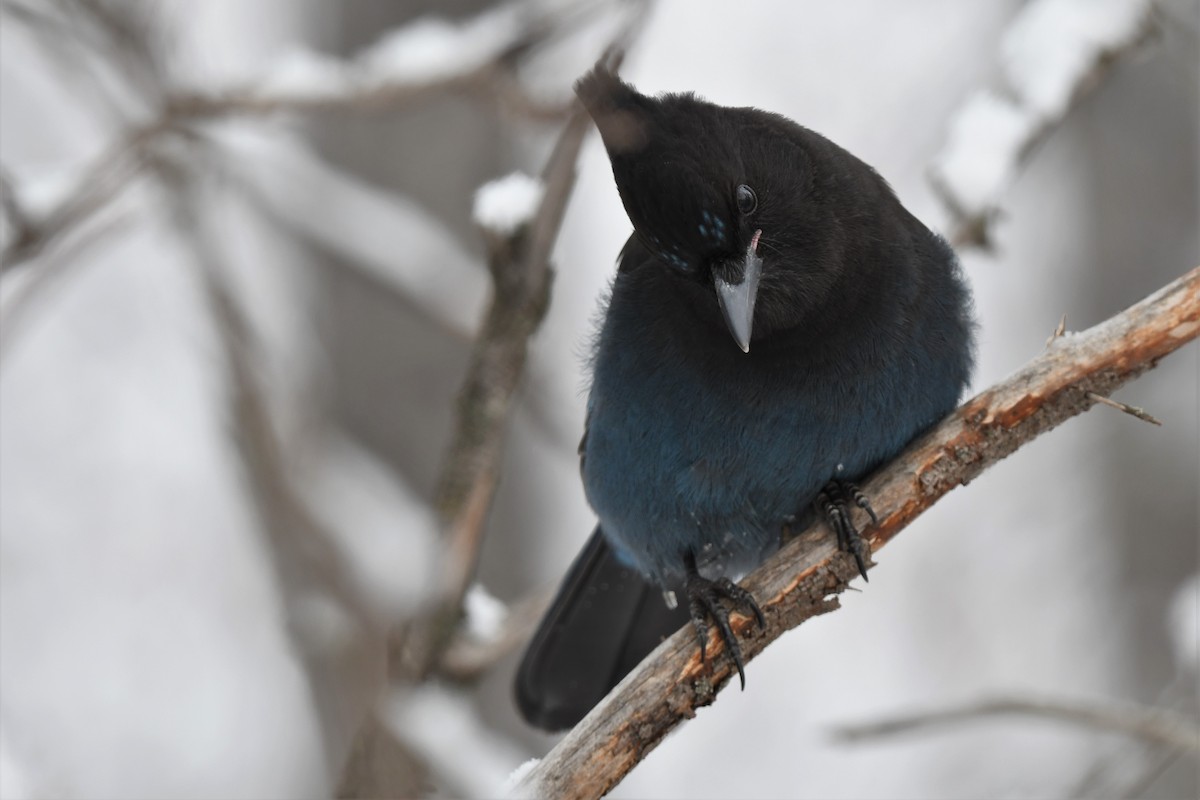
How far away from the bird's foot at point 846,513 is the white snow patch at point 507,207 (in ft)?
3.13

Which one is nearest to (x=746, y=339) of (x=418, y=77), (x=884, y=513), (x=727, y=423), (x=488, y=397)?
(x=727, y=423)

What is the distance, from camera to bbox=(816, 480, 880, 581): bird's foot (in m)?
2.71

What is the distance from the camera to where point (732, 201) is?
2652 mm

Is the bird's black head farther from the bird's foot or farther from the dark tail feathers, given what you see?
the dark tail feathers

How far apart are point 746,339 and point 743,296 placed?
10cm

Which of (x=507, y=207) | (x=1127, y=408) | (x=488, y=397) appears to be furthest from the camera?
(x=488, y=397)

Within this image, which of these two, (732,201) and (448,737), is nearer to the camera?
(732,201)

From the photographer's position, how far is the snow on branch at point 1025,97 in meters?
3.50

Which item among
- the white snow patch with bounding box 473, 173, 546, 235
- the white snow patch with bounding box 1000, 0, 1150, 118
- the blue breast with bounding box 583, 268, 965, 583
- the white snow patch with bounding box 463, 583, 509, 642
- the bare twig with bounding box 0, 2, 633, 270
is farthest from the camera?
the white snow patch with bounding box 1000, 0, 1150, 118

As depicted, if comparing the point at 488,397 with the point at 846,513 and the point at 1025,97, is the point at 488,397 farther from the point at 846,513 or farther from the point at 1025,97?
the point at 1025,97

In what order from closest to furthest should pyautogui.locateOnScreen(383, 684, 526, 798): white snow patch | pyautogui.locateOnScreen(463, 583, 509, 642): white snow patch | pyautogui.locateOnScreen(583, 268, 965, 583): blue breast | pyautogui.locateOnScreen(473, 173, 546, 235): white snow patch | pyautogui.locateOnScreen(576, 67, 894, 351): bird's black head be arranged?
1. pyautogui.locateOnScreen(576, 67, 894, 351): bird's black head
2. pyautogui.locateOnScreen(583, 268, 965, 583): blue breast
3. pyautogui.locateOnScreen(473, 173, 546, 235): white snow patch
4. pyautogui.locateOnScreen(383, 684, 526, 798): white snow patch
5. pyautogui.locateOnScreen(463, 583, 509, 642): white snow patch

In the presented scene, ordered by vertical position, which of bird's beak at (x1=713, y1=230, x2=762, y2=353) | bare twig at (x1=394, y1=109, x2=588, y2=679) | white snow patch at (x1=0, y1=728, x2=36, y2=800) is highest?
bare twig at (x1=394, y1=109, x2=588, y2=679)

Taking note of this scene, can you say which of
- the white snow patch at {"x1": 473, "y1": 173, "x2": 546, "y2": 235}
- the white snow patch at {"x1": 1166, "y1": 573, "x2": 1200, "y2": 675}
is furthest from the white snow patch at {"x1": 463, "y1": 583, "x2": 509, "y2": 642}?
the white snow patch at {"x1": 1166, "y1": 573, "x2": 1200, "y2": 675}

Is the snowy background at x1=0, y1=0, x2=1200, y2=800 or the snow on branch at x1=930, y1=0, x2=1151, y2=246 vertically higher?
the snowy background at x1=0, y1=0, x2=1200, y2=800
